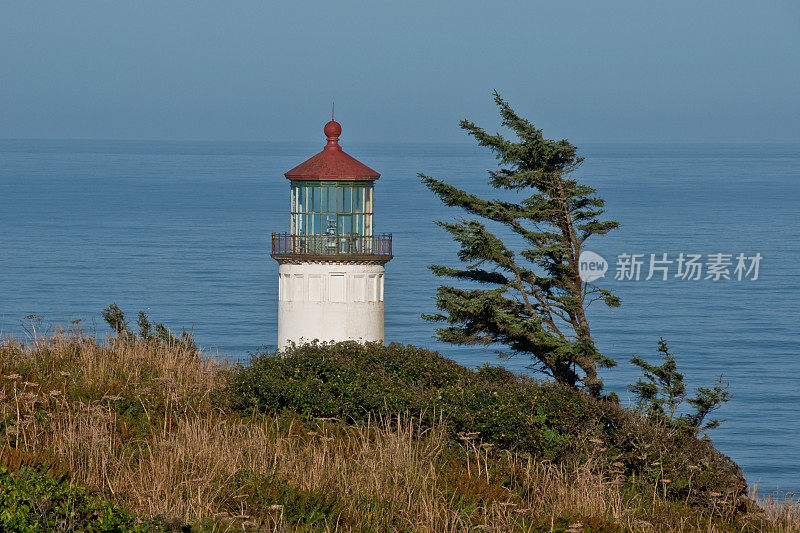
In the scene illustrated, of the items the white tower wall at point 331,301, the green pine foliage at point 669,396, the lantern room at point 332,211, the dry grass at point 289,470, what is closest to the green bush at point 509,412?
the dry grass at point 289,470

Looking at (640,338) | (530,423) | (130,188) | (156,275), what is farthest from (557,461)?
(130,188)

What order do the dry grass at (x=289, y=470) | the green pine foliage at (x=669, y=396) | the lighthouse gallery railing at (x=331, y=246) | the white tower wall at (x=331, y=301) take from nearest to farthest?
the dry grass at (x=289, y=470)
the green pine foliage at (x=669, y=396)
the white tower wall at (x=331, y=301)
the lighthouse gallery railing at (x=331, y=246)

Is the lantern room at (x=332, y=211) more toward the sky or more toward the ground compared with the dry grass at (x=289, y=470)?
more toward the sky

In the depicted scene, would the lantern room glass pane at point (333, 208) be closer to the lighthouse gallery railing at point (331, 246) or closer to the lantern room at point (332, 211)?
the lantern room at point (332, 211)

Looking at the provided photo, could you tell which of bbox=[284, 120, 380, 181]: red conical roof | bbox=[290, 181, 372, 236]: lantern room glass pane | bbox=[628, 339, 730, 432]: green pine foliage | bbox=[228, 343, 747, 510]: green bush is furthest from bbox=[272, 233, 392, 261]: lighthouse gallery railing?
bbox=[228, 343, 747, 510]: green bush

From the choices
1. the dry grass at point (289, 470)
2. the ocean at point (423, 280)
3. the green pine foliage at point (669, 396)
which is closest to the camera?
the dry grass at point (289, 470)

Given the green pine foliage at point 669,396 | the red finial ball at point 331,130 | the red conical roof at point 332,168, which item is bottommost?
the green pine foliage at point 669,396

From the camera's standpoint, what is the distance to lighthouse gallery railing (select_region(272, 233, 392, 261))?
2273 centimetres

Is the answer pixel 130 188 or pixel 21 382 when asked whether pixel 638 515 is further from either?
pixel 130 188

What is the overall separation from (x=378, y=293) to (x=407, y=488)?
12.1 metres

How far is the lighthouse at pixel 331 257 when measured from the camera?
22.6 meters

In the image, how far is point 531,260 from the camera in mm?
21188

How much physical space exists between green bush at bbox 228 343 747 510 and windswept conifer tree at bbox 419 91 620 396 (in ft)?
11.9

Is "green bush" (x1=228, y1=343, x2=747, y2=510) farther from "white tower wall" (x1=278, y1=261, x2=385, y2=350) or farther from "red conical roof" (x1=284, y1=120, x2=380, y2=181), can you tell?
"red conical roof" (x1=284, y1=120, x2=380, y2=181)
